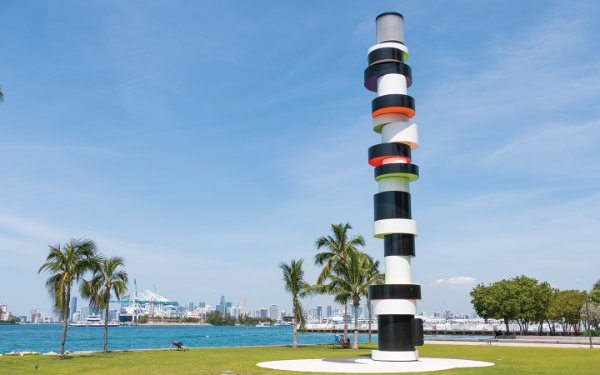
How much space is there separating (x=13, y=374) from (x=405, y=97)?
2626 cm

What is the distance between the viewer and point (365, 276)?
49.9 meters

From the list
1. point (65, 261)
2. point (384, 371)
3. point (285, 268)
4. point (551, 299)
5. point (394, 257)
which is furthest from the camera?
point (551, 299)

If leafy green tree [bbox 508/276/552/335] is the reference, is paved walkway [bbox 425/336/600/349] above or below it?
below

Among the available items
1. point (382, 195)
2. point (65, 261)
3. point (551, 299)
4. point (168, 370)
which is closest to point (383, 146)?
point (382, 195)

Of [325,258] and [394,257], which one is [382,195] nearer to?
[394,257]

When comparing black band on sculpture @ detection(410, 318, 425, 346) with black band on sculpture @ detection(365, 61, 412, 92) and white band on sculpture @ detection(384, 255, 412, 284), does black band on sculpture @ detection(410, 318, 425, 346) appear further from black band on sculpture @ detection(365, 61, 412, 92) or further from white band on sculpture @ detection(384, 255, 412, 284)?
black band on sculpture @ detection(365, 61, 412, 92)

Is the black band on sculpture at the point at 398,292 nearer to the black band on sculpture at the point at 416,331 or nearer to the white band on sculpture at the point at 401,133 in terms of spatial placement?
the black band on sculpture at the point at 416,331

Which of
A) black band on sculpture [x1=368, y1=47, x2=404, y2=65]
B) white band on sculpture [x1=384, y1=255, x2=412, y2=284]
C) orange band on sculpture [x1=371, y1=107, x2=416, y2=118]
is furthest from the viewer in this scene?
black band on sculpture [x1=368, y1=47, x2=404, y2=65]

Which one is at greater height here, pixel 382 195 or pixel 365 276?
pixel 382 195

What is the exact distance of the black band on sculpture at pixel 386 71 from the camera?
3378cm

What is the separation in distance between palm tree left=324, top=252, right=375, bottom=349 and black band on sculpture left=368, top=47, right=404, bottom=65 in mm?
18780

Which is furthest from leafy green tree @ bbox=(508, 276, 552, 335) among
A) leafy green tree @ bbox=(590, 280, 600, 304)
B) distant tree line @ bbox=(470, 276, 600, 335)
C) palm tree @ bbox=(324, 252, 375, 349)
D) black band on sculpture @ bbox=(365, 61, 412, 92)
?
black band on sculpture @ bbox=(365, 61, 412, 92)

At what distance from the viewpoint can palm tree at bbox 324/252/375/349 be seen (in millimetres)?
46188

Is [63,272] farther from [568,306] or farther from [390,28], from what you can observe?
[568,306]
